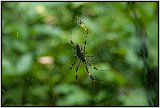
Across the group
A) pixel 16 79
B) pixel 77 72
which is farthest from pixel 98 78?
pixel 16 79

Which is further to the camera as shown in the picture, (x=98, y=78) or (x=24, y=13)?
(x=24, y=13)

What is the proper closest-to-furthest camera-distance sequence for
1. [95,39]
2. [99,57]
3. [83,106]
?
1. [99,57]
2. [95,39]
3. [83,106]

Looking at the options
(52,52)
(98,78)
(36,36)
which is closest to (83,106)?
(98,78)

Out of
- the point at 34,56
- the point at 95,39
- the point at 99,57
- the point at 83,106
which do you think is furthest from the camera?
the point at 34,56

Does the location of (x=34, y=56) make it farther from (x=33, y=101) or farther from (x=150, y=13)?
(x=150, y=13)

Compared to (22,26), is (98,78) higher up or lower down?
lower down

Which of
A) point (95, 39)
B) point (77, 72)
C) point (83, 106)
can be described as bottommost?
point (83, 106)
